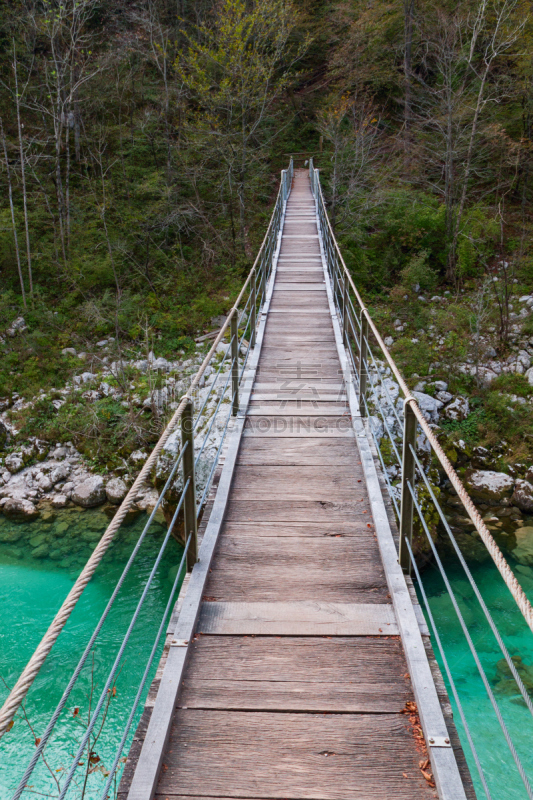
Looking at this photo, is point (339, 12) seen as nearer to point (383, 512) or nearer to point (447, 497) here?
point (447, 497)

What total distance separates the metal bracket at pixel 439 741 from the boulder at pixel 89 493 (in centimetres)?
899

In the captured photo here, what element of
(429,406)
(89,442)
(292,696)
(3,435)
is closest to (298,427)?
(292,696)

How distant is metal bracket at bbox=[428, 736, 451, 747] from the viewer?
6.59 feet

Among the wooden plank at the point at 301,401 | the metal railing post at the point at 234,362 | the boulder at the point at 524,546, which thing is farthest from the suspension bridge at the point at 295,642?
the boulder at the point at 524,546

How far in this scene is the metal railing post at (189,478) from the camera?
2.84 m

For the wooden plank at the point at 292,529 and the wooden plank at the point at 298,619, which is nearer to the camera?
the wooden plank at the point at 298,619

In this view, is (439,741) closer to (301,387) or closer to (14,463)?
(301,387)

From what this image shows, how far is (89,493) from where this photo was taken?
10.1m

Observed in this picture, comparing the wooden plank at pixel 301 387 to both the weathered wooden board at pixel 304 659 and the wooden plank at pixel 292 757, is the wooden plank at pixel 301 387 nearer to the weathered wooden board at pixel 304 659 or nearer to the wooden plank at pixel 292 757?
the weathered wooden board at pixel 304 659

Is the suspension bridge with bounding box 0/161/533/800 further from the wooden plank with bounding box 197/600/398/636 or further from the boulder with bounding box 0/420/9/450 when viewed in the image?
the boulder with bounding box 0/420/9/450

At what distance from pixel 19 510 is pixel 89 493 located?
1272 millimetres

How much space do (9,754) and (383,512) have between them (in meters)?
4.97

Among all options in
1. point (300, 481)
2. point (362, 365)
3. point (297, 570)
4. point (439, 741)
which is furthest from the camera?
point (362, 365)

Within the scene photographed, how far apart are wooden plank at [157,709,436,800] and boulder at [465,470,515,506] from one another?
27.3ft
